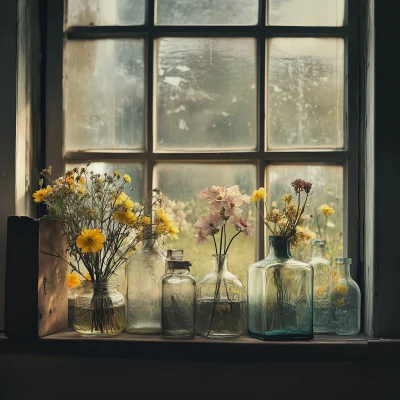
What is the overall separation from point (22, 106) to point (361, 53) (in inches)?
37.6

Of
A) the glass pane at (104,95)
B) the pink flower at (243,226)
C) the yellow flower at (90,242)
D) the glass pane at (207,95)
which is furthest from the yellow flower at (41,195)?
the pink flower at (243,226)

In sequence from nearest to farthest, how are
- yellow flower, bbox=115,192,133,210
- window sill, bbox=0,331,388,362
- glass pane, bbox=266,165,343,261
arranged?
1. window sill, bbox=0,331,388,362
2. yellow flower, bbox=115,192,133,210
3. glass pane, bbox=266,165,343,261

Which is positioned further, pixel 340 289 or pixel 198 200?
pixel 198 200

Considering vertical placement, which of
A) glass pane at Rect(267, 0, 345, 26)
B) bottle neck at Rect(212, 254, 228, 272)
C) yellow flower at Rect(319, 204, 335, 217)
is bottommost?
→ bottle neck at Rect(212, 254, 228, 272)

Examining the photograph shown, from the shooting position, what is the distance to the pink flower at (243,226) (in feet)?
5.89

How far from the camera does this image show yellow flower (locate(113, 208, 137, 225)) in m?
1.79

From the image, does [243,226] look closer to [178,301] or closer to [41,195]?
[178,301]

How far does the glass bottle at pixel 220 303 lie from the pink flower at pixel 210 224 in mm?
71

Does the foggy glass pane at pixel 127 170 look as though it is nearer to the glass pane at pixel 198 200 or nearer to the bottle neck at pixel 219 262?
the glass pane at pixel 198 200

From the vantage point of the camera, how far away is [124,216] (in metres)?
1.79

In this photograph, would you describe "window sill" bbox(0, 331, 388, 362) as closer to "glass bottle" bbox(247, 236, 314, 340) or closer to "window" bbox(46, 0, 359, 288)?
"glass bottle" bbox(247, 236, 314, 340)

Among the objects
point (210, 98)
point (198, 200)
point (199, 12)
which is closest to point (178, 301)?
point (198, 200)

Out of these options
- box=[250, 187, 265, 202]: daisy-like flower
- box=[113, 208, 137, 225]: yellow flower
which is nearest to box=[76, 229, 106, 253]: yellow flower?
box=[113, 208, 137, 225]: yellow flower

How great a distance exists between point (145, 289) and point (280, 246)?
1.26 feet
